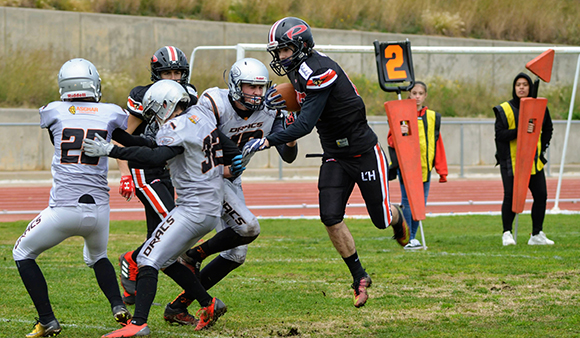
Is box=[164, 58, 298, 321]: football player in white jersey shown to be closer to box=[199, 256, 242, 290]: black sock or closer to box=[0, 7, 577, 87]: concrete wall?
box=[199, 256, 242, 290]: black sock

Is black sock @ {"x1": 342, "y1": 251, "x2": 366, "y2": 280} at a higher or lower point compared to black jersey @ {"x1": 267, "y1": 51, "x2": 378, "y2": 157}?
lower

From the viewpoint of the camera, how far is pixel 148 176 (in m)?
5.64

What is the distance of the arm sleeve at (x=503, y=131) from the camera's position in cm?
819

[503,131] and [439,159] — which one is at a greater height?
[503,131]

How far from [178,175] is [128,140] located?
43 centimetres

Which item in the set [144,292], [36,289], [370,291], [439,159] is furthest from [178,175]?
[439,159]

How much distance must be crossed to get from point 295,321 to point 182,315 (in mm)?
793

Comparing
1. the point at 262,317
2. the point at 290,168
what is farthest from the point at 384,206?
the point at 290,168

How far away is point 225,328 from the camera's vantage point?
4719mm

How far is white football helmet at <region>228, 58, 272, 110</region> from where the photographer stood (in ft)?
15.9

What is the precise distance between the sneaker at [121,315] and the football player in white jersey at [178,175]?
12cm

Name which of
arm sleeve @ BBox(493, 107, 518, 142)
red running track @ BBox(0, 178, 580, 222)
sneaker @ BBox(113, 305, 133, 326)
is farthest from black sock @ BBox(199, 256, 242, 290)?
red running track @ BBox(0, 178, 580, 222)

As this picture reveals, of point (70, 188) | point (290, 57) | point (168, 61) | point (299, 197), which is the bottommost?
point (299, 197)

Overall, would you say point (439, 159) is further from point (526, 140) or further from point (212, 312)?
point (212, 312)
